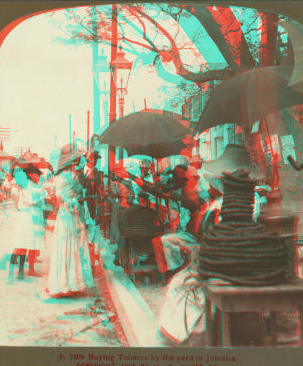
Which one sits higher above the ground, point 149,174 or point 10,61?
point 10,61

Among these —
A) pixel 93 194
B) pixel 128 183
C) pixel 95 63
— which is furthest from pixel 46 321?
pixel 95 63

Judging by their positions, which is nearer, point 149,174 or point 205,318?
point 205,318

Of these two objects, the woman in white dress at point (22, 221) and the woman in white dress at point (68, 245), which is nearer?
the woman in white dress at point (22, 221)

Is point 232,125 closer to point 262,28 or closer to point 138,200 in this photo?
point 262,28

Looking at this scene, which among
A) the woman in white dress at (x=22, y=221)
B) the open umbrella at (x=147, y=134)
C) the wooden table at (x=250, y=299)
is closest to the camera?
the wooden table at (x=250, y=299)

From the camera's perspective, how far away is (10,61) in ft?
8.12

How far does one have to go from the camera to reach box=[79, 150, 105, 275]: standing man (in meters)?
2.67

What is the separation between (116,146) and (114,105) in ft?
1.29

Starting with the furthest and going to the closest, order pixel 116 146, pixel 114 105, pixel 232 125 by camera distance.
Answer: pixel 232 125, pixel 116 146, pixel 114 105

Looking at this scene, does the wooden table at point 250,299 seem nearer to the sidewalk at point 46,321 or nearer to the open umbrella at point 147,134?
the sidewalk at point 46,321

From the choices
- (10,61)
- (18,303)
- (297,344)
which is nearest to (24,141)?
(10,61)

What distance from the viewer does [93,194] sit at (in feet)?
8.79

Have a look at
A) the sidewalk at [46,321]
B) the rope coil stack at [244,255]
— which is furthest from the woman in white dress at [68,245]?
the rope coil stack at [244,255]

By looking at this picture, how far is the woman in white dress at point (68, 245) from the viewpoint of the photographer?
258 cm
